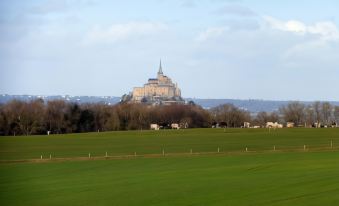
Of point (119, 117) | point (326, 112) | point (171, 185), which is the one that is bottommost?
point (171, 185)

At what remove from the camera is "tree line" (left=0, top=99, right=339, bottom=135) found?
380 feet

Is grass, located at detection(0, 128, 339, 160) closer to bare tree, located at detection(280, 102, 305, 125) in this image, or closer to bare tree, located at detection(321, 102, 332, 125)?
bare tree, located at detection(280, 102, 305, 125)

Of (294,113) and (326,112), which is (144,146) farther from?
(326,112)

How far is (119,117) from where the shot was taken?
13775cm

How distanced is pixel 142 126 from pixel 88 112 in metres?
14.6

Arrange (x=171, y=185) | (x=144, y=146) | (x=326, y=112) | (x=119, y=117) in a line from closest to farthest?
(x=171, y=185) → (x=144, y=146) → (x=119, y=117) → (x=326, y=112)

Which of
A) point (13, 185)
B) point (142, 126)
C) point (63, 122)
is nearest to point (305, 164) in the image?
point (13, 185)

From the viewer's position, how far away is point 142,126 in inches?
5463

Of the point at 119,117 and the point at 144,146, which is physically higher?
the point at 119,117

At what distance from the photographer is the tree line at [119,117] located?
115875mm

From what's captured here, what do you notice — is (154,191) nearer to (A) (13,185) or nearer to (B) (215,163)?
(A) (13,185)

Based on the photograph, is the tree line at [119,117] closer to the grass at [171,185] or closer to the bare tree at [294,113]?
the bare tree at [294,113]

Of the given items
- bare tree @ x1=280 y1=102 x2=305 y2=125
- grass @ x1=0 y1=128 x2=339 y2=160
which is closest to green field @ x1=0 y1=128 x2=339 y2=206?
grass @ x1=0 y1=128 x2=339 y2=160

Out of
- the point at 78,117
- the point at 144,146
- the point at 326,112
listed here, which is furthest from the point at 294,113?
the point at 144,146
